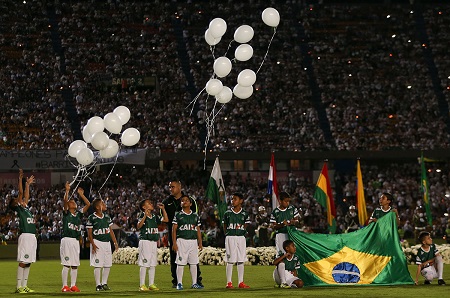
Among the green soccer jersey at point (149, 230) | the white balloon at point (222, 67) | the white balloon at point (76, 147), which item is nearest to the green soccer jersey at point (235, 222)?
the green soccer jersey at point (149, 230)

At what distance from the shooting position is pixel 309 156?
5147cm

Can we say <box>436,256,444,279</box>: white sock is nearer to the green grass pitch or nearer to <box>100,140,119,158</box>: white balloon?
the green grass pitch

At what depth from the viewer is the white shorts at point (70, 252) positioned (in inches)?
797

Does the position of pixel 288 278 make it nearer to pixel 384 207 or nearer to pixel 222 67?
pixel 384 207

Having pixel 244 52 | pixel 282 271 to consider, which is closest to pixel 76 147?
pixel 282 271

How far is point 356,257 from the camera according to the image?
21.2 metres

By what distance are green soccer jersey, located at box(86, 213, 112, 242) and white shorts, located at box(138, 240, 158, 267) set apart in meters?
0.88

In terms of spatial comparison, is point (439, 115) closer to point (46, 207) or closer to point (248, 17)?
point (248, 17)

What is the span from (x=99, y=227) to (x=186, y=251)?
74.8 inches

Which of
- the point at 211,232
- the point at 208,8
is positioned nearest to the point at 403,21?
the point at 208,8

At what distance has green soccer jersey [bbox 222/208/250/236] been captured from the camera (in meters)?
21.2

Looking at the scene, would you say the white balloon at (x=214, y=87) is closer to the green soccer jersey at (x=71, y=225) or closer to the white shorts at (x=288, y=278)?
the white shorts at (x=288, y=278)

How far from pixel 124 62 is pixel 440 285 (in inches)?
1443

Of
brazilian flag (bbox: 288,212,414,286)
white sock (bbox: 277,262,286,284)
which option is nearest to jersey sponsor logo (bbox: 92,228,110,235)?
white sock (bbox: 277,262,286,284)
